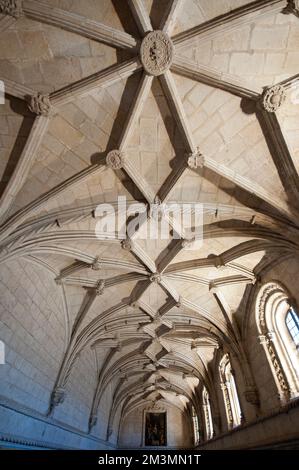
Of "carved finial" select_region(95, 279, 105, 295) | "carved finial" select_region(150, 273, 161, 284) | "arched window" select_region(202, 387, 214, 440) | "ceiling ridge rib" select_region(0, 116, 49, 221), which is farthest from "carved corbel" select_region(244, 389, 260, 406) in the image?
"ceiling ridge rib" select_region(0, 116, 49, 221)

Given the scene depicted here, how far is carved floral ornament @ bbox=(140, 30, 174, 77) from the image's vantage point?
5.34 metres

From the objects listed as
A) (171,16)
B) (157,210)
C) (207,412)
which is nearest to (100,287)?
(157,210)

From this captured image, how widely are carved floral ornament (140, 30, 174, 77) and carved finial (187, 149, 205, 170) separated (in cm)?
182

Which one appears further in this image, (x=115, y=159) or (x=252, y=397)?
(x=252, y=397)

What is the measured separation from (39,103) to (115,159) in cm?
193

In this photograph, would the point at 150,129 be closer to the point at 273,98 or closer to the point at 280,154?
the point at 273,98

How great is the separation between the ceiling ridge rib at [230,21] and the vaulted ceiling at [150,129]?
20mm

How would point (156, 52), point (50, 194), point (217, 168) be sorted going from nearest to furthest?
point (156, 52) < point (217, 168) < point (50, 194)

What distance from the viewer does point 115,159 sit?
263 inches

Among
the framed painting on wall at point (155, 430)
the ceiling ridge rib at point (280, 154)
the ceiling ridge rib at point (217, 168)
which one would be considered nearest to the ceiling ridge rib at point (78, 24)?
the ceiling ridge rib at point (217, 168)

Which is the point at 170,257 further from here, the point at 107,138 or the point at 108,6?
the point at 108,6

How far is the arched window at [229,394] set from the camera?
11984 millimetres

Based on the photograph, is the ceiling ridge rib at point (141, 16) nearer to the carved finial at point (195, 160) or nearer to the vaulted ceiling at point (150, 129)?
the vaulted ceiling at point (150, 129)

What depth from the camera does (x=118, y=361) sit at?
641 inches
